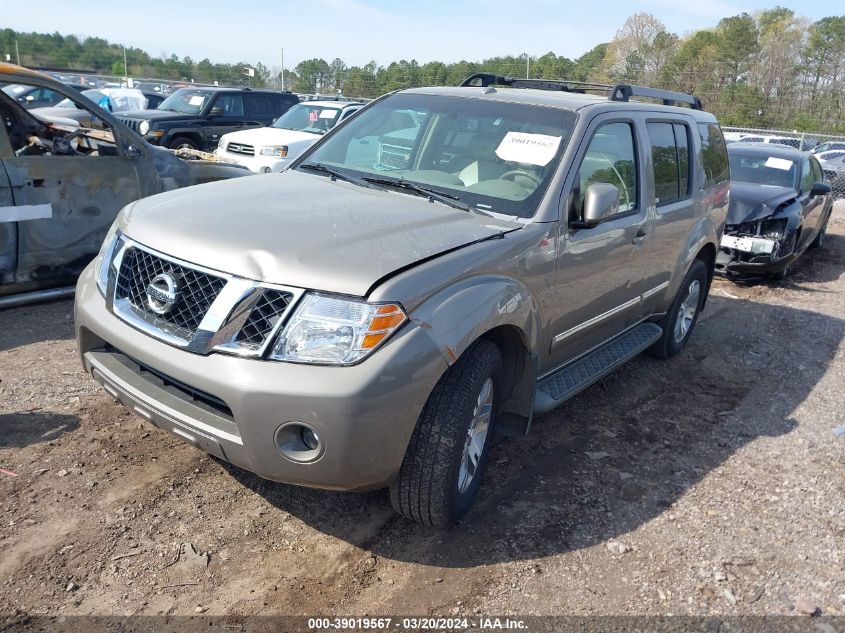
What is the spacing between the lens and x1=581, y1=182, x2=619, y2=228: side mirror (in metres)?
3.64

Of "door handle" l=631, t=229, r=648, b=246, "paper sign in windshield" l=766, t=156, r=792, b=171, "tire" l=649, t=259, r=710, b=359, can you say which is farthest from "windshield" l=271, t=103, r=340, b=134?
"door handle" l=631, t=229, r=648, b=246

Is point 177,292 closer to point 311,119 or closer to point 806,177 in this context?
point 806,177

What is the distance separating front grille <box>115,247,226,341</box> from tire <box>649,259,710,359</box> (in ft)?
12.9

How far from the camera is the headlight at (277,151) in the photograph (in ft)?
38.7

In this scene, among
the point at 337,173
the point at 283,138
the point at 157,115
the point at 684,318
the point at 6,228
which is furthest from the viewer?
the point at 157,115

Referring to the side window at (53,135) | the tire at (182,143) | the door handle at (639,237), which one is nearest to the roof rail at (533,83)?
the door handle at (639,237)

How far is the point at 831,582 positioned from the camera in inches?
129

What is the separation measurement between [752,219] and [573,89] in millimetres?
4426

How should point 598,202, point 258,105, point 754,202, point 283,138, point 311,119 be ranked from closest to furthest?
point 598,202 → point 754,202 → point 283,138 → point 311,119 → point 258,105

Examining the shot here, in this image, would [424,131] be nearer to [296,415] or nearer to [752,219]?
[296,415]

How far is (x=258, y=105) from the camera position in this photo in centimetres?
1590

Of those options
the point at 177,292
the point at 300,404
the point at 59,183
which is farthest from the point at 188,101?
the point at 300,404

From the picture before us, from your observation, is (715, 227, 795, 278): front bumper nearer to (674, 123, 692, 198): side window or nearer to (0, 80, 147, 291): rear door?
(674, 123, 692, 198): side window

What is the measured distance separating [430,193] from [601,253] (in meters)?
A: 1.07
